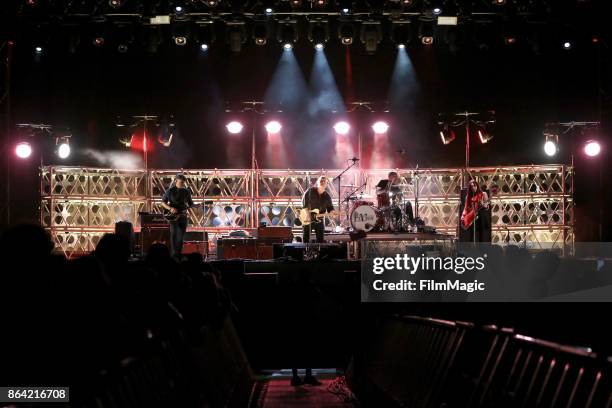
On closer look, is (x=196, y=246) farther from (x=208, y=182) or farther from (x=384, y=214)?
(x=384, y=214)

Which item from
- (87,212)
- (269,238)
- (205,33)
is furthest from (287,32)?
(87,212)

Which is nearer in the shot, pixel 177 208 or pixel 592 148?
pixel 177 208

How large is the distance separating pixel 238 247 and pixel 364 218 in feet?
9.22

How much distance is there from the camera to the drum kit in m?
16.5

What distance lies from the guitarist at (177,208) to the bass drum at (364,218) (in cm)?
363

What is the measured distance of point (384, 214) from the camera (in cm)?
1691

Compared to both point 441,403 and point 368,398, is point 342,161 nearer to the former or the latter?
point 368,398

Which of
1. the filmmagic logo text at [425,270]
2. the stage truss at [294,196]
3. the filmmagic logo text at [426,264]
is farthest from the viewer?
the stage truss at [294,196]

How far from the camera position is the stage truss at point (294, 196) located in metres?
18.5

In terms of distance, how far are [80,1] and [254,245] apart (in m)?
6.57

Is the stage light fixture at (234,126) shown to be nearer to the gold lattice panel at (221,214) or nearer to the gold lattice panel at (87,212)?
the gold lattice panel at (221,214)

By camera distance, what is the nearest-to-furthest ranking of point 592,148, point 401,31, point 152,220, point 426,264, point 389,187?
point 426,264
point 152,220
point 389,187
point 401,31
point 592,148

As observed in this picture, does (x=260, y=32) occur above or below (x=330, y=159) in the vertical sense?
above

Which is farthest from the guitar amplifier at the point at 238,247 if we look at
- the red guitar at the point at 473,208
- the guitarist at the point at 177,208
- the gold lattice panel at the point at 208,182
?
the red guitar at the point at 473,208
